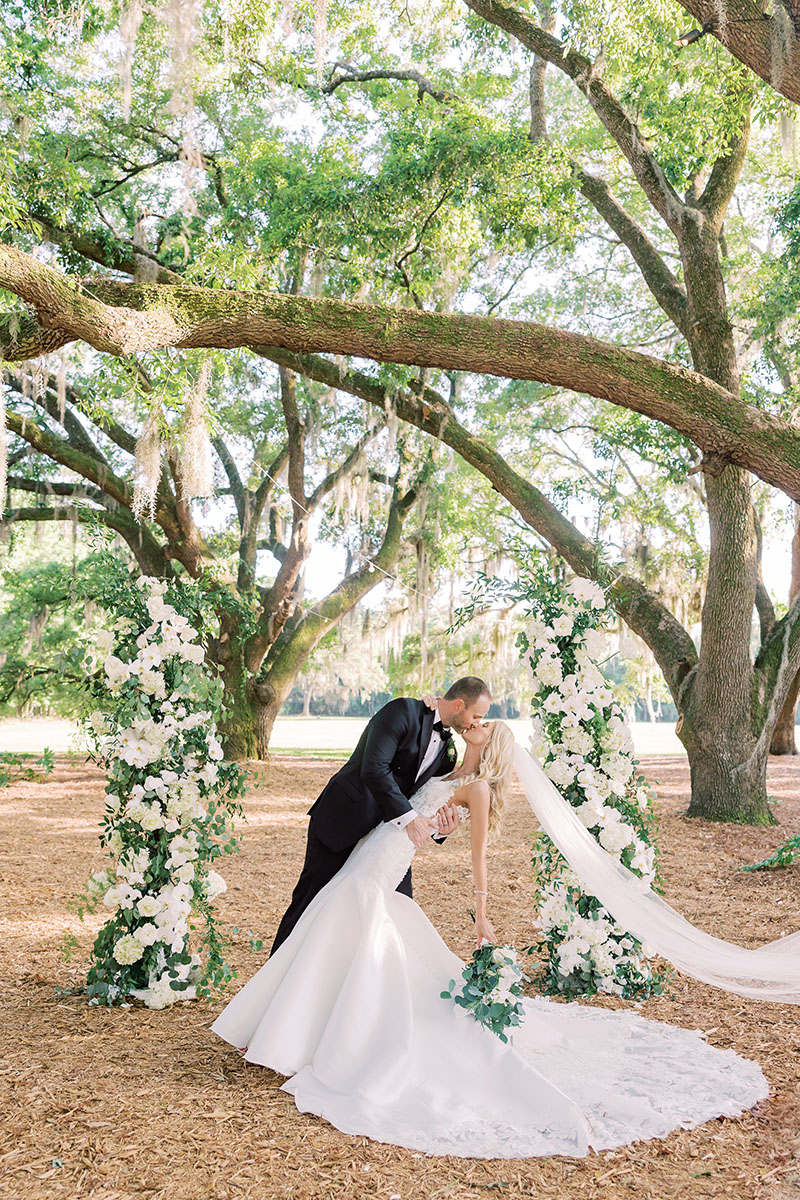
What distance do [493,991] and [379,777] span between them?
0.87 meters

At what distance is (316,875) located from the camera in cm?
385

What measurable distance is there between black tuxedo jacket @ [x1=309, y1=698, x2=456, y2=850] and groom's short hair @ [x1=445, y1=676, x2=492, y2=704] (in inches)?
6.0

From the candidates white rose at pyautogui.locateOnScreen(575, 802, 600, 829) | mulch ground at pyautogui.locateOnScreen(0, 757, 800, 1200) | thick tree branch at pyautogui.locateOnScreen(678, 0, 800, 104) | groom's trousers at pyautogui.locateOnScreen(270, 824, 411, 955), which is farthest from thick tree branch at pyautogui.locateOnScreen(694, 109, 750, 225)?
groom's trousers at pyautogui.locateOnScreen(270, 824, 411, 955)

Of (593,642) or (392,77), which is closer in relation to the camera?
(593,642)

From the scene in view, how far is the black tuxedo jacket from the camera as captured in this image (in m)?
3.66

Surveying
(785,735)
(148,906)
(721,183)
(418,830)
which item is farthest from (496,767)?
(785,735)

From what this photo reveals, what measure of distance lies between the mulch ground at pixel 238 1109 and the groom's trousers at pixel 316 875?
57 cm

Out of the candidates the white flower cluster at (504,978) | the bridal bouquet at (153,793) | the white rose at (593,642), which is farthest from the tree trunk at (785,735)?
the white flower cluster at (504,978)

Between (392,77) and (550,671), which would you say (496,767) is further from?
(392,77)

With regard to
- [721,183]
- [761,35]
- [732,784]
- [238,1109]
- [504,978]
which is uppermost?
[721,183]

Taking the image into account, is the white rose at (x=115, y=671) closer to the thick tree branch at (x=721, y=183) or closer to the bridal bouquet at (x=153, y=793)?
the bridal bouquet at (x=153, y=793)

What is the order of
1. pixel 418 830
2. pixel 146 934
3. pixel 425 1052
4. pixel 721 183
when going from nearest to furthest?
pixel 425 1052, pixel 418 830, pixel 146 934, pixel 721 183

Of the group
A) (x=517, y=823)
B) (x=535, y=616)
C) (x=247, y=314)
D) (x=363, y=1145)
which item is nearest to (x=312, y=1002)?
(x=363, y=1145)

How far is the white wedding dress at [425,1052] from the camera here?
300 cm
